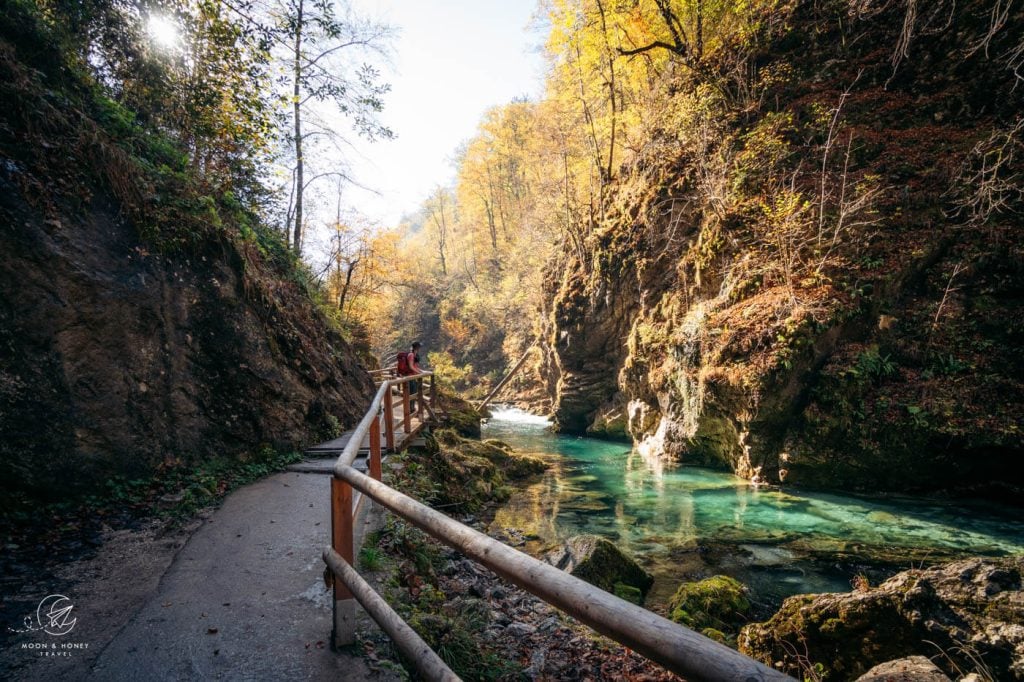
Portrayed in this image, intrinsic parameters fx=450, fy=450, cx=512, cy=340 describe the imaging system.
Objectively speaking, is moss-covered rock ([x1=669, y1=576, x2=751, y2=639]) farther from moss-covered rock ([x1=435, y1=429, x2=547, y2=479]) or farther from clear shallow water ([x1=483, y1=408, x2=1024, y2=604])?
moss-covered rock ([x1=435, y1=429, x2=547, y2=479])

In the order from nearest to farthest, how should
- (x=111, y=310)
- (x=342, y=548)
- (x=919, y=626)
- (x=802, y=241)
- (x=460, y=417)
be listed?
1. (x=342, y=548)
2. (x=919, y=626)
3. (x=111, y=310)
4. (x=802, y=241)
5. (x=460, y=417)

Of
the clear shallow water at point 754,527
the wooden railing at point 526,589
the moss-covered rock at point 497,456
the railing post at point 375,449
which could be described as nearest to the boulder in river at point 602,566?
the clear shallow water at point 754,527

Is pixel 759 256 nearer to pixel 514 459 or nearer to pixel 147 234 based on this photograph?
pixel 514 459

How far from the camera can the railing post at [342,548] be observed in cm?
269

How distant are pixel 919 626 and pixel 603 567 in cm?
309

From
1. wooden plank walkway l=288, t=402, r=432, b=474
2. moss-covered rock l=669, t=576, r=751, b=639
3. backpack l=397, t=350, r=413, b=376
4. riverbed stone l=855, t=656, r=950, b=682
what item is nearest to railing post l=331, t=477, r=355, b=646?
wooden plank walkway l=288, t=402, r=432, b=474

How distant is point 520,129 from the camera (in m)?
36.6

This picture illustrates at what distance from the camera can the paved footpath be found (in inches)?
99.3

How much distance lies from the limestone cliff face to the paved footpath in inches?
399

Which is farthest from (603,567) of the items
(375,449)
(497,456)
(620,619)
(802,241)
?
(802,241)

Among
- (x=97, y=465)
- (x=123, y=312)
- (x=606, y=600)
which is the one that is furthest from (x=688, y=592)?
(x=123, y=312)

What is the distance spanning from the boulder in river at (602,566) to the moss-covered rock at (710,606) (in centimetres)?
56

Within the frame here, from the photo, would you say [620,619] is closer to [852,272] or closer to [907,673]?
[907,673]

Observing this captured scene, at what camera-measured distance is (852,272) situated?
400 inches
